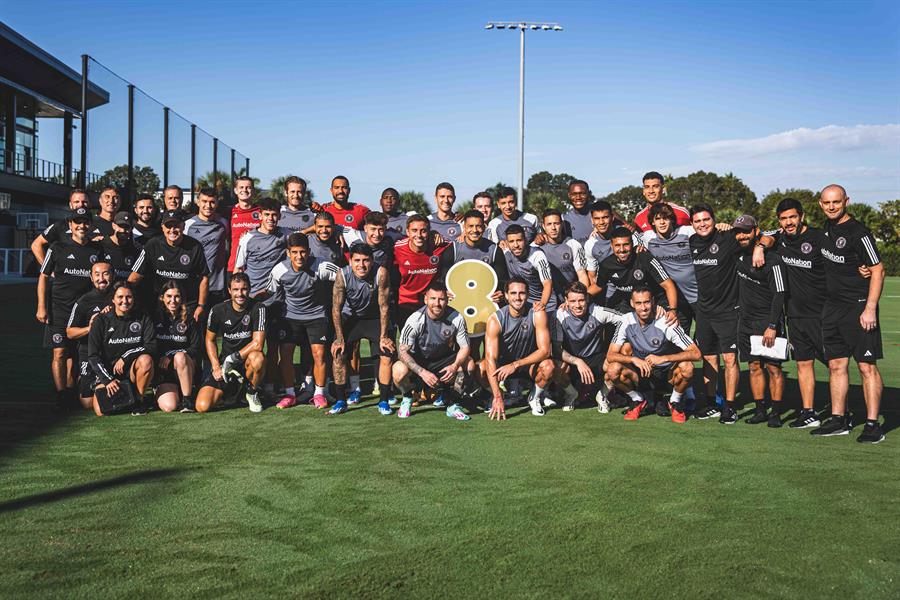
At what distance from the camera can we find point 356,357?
25.5ft

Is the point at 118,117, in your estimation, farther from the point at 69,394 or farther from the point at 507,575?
the point at 507,575

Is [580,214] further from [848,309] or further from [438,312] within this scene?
[848,309]

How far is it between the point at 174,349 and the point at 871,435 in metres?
6.28

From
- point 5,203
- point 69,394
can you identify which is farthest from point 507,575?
point 5,203

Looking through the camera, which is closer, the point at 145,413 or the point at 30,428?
the point at 30,428

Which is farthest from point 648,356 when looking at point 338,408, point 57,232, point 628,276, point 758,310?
point 57,232

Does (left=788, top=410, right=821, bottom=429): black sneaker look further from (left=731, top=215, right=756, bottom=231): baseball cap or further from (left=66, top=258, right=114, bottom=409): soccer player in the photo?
(left=66, top=258, right=114, bottom=409): soccer player

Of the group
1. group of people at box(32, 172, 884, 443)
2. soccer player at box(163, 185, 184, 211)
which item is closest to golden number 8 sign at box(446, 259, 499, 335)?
group of people at box(32, 172, 884, 443)

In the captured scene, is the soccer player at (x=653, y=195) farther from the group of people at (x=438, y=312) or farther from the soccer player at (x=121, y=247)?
the soccer player at (x=121, y=247)

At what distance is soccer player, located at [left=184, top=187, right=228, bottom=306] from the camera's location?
8039 mm

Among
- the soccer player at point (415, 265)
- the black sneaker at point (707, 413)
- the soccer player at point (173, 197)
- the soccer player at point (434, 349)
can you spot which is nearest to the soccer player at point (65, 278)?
the soccer player at point (173, 197)

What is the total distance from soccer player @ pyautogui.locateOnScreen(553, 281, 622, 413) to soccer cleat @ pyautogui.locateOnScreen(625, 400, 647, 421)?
0.25 metres

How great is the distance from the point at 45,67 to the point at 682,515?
126 feet

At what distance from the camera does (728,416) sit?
265 inches
